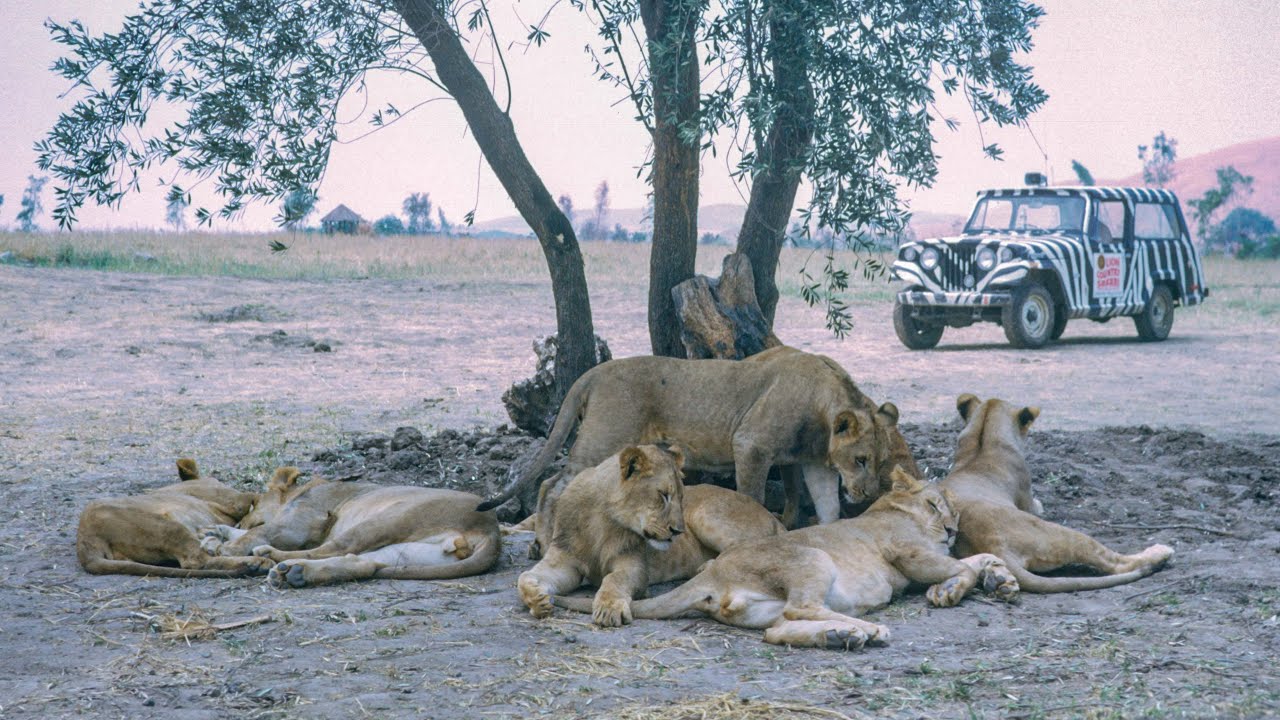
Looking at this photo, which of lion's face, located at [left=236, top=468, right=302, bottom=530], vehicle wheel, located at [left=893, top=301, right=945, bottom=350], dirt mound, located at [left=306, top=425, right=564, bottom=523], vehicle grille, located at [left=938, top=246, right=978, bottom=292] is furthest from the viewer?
vehicle wheel, located at [left=893, top=301, right=945, bottom=350]

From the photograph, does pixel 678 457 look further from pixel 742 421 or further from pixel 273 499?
pixel 273 499

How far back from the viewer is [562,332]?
31.5ft

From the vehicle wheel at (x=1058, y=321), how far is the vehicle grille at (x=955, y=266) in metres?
1.62

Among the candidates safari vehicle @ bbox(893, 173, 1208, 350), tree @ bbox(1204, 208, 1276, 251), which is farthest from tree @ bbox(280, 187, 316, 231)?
tree @ bbox(1204, 208, 1276, 251)

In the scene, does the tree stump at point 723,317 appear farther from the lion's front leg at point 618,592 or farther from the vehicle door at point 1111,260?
the vehicle door at point 1111,260

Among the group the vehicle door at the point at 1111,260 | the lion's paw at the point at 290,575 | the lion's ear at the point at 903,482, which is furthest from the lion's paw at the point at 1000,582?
the vehicle door at the point at 1111,260

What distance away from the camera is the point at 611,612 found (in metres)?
5.66

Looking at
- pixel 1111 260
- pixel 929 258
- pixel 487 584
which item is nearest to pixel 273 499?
pixel 487 584

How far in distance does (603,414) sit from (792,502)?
4.21 feet

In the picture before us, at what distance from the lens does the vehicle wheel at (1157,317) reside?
21.6 meters

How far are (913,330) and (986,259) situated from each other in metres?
1.65

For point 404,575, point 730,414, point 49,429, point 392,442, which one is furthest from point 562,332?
point 49,429

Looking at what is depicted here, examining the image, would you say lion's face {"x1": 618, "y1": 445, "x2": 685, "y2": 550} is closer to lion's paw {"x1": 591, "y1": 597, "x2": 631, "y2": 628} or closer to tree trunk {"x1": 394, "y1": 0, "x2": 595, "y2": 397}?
lion's paw {"x1": 591, "y1": 597, "x2": 631, "y2": 628}

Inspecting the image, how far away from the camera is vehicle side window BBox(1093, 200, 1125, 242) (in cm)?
2072
